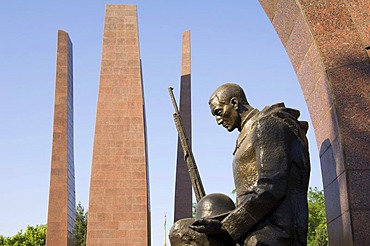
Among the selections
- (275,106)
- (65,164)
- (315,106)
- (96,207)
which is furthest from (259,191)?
(65,164)

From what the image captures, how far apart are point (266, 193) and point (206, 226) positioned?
1.16 ft

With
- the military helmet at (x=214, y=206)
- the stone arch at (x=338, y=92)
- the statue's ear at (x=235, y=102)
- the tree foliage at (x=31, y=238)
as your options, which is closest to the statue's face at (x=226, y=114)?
the statue's ear at (x=235, y=102)

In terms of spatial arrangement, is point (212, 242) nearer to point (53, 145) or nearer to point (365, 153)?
point (365, 153)

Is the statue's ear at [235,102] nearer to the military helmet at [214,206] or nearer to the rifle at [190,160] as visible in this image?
the military helmet at [214,206]

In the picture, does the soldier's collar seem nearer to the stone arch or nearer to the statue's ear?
the statue's ear

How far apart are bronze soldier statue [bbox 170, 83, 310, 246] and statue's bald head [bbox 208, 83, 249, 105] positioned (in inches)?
6.8

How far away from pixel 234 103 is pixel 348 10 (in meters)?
2.13

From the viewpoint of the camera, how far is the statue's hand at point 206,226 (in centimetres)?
281

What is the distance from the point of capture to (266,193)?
109 inches

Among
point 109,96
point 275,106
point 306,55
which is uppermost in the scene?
point 109,96

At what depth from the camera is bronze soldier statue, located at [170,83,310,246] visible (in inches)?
110

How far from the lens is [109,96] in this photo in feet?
69.1

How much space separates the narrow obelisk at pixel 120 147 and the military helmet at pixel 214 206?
56.7ft

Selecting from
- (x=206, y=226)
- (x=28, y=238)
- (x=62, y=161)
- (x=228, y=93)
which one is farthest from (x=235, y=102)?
(x=28, y=238)
